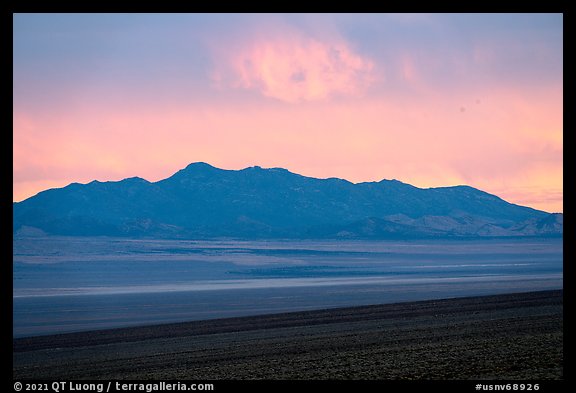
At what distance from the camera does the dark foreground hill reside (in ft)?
55.9

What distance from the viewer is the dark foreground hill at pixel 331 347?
1703 cm

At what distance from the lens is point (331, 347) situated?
20.9 meters

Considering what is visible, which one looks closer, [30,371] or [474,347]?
[474,347]

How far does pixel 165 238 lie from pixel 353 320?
138 metres
